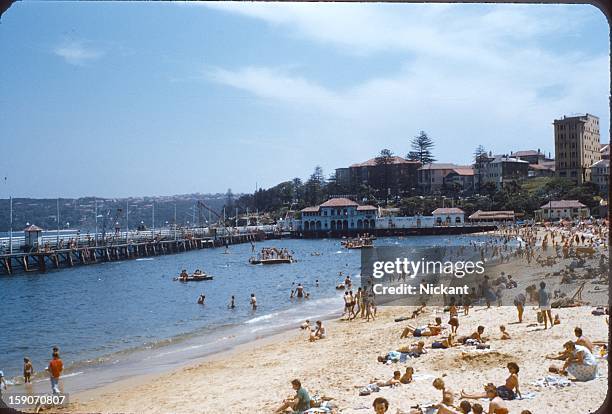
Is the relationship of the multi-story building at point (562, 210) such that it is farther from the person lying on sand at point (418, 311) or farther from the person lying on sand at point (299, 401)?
the person lying on sand at point (299, 401)

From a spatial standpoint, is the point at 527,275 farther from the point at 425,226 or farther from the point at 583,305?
the point at 583,305

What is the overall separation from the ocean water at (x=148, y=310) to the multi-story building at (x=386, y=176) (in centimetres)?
110

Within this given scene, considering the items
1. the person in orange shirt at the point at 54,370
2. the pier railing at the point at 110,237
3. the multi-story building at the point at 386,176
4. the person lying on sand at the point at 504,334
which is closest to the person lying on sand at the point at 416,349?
the person lying on sand at the point at 504,334

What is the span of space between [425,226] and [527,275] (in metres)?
2.54

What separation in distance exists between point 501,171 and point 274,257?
17965 mm

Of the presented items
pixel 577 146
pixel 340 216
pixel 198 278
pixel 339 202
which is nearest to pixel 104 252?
pixel 198 278

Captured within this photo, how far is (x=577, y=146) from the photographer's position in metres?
6.17

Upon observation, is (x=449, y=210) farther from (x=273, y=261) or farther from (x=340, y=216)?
(x=273, y=261)

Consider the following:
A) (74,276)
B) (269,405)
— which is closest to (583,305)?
(269,405)

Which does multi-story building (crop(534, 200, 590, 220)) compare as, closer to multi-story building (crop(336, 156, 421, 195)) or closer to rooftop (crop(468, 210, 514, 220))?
rooftop (crop(468, 210, 514, 220))

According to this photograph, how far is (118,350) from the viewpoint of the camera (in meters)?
9.59

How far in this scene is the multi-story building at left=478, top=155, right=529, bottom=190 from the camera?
887 cm

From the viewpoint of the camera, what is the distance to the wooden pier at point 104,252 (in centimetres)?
2586

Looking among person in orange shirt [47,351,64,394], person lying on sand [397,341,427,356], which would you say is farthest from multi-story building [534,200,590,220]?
person in orange shirt [47,351,64,394]
